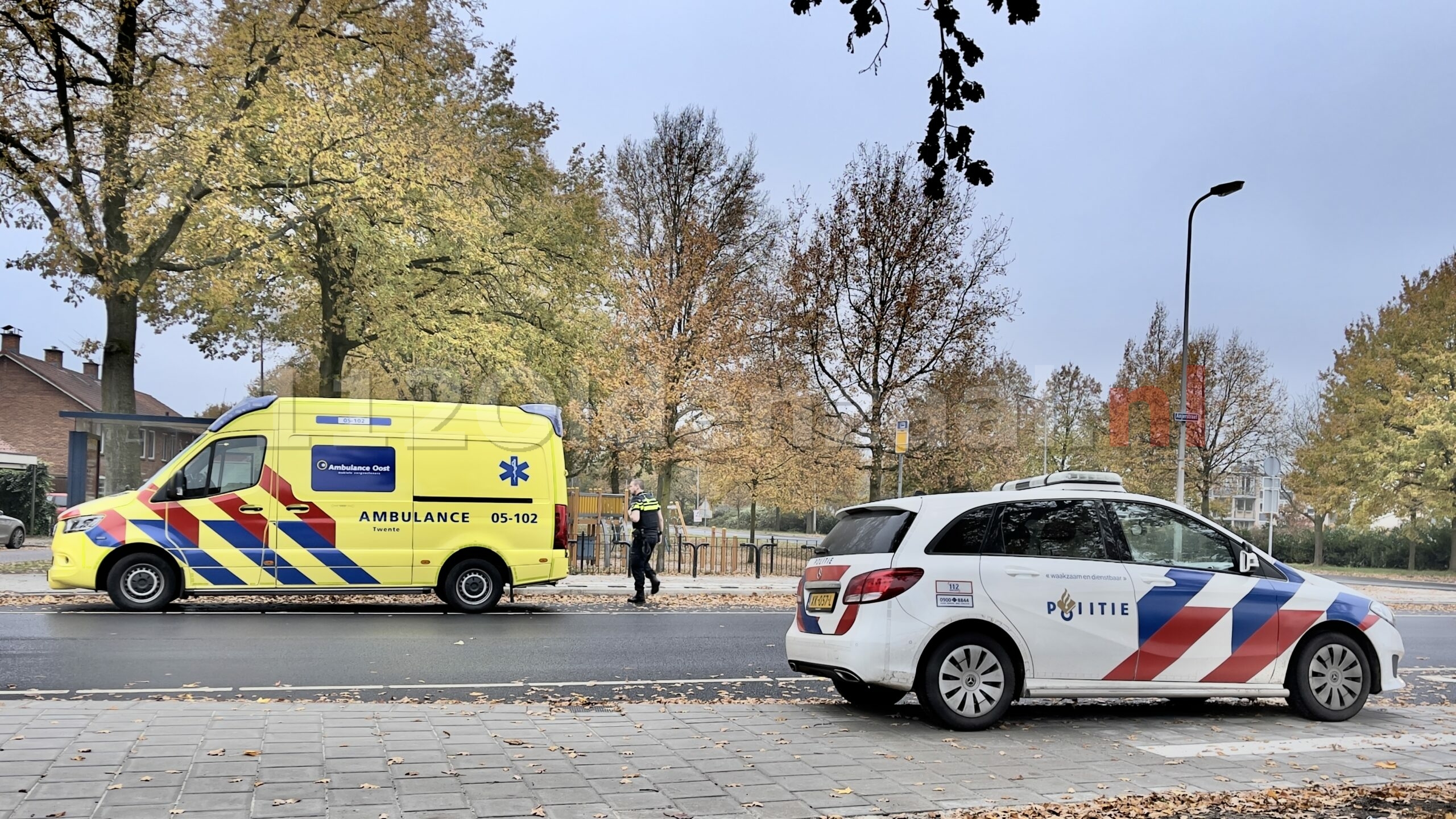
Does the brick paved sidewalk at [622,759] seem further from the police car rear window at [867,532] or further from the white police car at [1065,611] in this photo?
the police car rear window at [867,532]

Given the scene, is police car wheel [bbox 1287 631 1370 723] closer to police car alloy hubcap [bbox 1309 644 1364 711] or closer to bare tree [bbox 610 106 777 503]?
police car alloy hubcap [bbox 1309 644 1364 711]

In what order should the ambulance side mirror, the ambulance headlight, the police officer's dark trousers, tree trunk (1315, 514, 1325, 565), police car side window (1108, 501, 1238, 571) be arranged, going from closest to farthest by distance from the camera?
police car side window (1108, 501, 1238, 571), the ambulance side mirror, the ambulance headlight, the police officer's dark trousers, tree trunk (1315, 514, 1325, 565)

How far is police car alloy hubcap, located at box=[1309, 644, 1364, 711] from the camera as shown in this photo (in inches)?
317

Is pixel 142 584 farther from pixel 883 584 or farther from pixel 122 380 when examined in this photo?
pixel 883 584

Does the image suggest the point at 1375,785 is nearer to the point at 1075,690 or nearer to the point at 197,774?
the point at 1075,690

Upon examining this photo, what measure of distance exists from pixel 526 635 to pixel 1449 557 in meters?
45.9

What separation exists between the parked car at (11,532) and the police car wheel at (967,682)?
95.9 feet

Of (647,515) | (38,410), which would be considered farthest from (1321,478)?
(38,410)

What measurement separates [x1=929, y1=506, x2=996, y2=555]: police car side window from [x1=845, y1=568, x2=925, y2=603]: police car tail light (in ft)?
0.83

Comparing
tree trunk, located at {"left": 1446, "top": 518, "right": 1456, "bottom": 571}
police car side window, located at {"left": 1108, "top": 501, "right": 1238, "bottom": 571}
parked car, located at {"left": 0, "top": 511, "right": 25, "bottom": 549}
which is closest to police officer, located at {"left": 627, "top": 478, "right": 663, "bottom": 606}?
police car side window, located at {"left": 1108, "top": 501, "right": 1238, "bottom": 571}

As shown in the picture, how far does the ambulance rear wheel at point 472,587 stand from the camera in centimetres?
1402

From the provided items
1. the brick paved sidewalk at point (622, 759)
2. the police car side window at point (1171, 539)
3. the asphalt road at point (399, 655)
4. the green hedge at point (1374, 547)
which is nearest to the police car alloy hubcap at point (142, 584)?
the asphalt road at point (399, 655)

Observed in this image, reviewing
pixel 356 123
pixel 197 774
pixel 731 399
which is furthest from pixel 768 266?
pixel 197 774

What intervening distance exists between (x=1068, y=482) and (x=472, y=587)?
8601mm
